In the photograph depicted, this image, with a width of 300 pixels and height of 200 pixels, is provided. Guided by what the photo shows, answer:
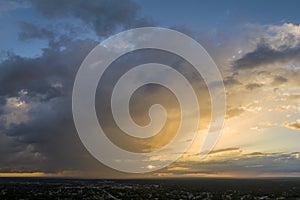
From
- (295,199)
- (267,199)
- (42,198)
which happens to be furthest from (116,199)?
(295,199)

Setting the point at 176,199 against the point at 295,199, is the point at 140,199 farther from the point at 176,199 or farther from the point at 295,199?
the point at 295,199

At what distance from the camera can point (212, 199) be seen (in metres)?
155

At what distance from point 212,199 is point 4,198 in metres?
94.1

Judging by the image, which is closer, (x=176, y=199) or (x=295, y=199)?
(x=295, y=199)

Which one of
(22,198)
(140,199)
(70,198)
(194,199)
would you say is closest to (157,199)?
(140,199)

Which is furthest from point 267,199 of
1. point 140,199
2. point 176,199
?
point 140,199

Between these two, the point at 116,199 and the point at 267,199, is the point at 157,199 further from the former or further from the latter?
the point at 267,199

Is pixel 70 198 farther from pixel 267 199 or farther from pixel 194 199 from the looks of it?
pixel 267 199

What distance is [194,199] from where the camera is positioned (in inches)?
6132

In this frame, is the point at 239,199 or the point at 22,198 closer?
the point at 239,199

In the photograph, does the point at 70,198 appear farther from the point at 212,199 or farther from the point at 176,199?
the point at 212,199

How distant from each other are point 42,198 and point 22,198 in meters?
10.7

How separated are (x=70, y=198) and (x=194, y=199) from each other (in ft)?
179

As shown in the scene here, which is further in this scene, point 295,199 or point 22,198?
point 22,198
